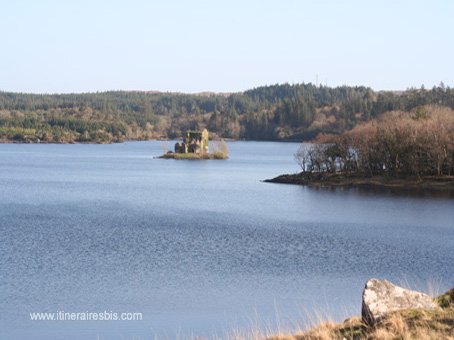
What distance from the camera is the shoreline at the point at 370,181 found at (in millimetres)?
71688

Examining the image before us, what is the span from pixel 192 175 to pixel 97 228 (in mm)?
59169

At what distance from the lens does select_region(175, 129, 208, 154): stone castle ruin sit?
148 metres

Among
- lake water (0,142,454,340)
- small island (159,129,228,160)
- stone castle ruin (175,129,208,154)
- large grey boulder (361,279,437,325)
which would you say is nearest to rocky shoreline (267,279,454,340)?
large grey boulder (361,279,437,325)

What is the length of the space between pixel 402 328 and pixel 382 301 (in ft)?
3.60

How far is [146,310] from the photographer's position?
24.6 meters

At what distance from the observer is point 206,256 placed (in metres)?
35.9

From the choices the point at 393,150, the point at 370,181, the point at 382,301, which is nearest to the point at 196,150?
the point at 370,181

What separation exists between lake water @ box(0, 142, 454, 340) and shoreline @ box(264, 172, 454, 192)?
4.06 meters

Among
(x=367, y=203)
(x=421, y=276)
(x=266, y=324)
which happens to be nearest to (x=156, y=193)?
(x=367, y=203)

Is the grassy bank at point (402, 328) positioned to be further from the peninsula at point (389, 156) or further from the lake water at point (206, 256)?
the peninsula at point (389, 156)

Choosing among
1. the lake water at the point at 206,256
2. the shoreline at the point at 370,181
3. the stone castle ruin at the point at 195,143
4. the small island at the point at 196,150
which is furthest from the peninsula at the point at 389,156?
the stone castle ruin at the point at 195,143

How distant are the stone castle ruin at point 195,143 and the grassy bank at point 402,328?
435ft

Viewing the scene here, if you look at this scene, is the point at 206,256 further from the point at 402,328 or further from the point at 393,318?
the point at 402,328

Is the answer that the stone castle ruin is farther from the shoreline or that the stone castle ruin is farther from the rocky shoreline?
the rocky shoreline
